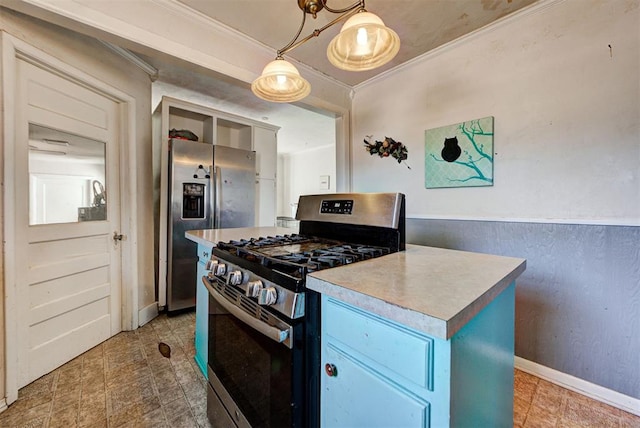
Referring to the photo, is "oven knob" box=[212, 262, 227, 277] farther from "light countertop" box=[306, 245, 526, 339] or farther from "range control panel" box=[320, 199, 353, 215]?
"range control panel" box=[320, 199, 353, 215]

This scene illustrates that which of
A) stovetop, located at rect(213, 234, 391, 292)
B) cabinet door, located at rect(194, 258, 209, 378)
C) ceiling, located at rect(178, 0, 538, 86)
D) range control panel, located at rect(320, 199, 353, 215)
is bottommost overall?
cabinet door, located at rect(194, 258, 209, 378)

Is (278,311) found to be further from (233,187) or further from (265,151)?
(265,151)

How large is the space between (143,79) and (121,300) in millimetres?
2007

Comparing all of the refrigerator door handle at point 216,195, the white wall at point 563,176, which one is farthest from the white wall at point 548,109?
the refrigerator door handle at point 216,195

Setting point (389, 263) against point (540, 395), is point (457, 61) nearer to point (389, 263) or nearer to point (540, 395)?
point (389, 263)

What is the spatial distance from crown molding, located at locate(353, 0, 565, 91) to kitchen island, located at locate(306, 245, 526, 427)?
1851 millimetres

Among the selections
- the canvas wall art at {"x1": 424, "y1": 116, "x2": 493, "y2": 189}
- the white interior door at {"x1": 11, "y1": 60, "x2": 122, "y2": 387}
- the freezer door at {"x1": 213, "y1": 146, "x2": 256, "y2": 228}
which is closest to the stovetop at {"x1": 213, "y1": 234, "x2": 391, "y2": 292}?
the canvas wall art at {"x1": 424, "y1": 116, "x2": 493, "y2": 189}

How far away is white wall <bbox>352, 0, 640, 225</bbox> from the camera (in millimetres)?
1472

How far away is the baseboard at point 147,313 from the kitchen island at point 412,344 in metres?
2.32

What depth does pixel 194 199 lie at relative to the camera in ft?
9.30

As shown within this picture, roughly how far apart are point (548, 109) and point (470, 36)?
2.69 feet

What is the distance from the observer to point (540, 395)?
1589mm

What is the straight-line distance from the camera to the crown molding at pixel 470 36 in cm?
172

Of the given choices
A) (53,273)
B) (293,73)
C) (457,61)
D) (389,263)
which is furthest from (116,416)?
(457,61)
